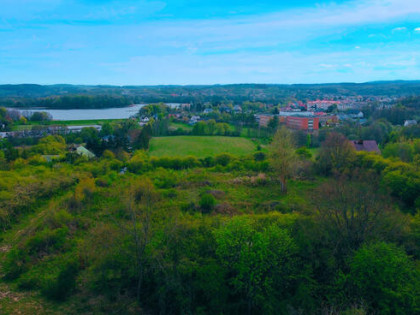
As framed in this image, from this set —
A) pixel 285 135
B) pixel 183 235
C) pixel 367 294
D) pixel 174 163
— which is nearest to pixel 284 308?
pixel 367 294

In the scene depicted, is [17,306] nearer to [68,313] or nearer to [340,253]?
[68,313]

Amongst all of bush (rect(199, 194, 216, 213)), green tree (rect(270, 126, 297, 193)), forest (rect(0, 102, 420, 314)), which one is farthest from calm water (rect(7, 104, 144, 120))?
forest (rect(0, 102, 420, 314))

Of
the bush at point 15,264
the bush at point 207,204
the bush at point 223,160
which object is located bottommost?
the bush at point 15,264

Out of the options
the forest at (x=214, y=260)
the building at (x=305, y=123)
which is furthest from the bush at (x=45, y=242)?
the building at (x=305, y=123)

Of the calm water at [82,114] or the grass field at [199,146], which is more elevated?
the calm water at [82,114]

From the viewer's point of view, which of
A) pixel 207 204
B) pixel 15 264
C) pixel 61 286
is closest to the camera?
pixel 61 286

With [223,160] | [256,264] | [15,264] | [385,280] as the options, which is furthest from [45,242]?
[223,160]

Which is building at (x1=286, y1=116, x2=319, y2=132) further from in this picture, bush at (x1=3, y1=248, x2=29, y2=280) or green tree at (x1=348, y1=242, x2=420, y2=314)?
bush at (x1=3, y1=248, x2=29, y2=280)

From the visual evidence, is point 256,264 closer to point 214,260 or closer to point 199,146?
point 214,260

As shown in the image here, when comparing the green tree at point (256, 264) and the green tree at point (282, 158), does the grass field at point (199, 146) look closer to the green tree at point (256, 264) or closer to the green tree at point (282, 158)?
the green tree at point (282, 158)
